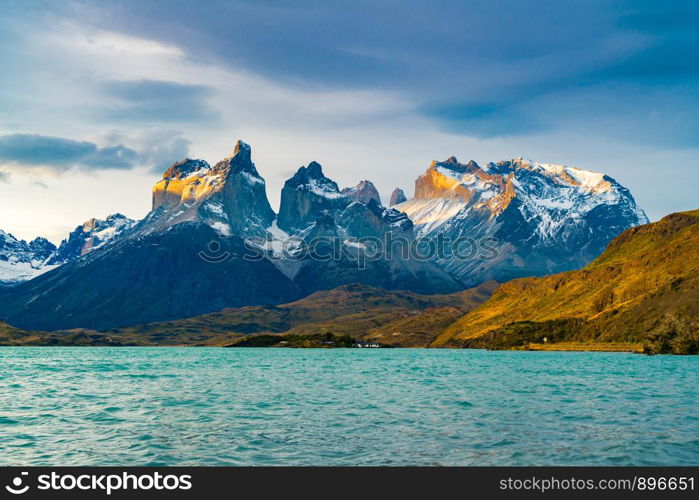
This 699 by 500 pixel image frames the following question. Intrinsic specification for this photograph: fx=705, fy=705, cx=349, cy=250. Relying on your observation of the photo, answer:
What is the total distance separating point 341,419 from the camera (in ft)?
226

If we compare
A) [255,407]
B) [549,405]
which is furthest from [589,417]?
[255,407]

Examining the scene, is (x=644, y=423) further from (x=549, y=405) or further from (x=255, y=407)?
(x=255, y=407)

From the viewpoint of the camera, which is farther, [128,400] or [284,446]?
[128,400]

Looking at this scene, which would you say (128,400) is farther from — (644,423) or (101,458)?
(644,423)

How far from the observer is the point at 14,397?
9444 cm

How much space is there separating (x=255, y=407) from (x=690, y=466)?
49185 millimetres

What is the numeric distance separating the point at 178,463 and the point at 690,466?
3277 cm
